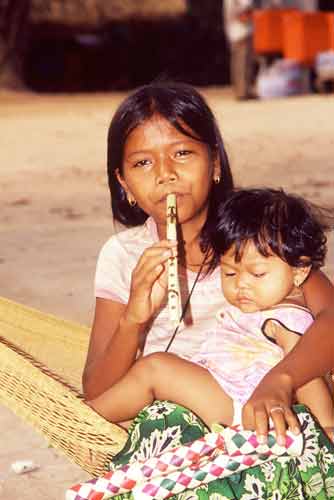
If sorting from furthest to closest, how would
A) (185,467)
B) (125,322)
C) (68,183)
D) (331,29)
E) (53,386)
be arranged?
(331,29) < (68,183) < (53,386) < (125,322) < (185,467)

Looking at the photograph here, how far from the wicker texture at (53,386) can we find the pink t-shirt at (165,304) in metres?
0.23

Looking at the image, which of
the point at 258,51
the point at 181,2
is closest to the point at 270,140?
the point at 258,51

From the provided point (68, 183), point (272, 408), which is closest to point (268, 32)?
point (68, 183)

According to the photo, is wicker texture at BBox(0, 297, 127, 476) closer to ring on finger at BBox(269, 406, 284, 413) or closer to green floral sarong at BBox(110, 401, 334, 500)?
green floral sarong at BBox(110, 401, 334, 500)

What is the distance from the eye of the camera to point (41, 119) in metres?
12.8

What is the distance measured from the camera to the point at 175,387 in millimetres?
2350

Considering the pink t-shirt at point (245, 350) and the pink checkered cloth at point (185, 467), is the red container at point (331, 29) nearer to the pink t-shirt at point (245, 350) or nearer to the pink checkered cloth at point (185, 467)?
the pink t-shirt at point (245, 350)

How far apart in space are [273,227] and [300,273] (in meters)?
0.13

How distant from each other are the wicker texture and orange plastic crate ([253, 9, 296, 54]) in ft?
38.2

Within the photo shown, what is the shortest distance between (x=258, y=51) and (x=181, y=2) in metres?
6.55

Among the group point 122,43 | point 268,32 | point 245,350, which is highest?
point 245,350

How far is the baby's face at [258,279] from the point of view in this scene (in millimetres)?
2389

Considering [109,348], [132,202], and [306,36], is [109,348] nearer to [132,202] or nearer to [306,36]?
[132,202]

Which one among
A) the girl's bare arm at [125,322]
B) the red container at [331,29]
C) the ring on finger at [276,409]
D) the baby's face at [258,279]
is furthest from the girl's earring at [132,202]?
the red container at [331,29]
